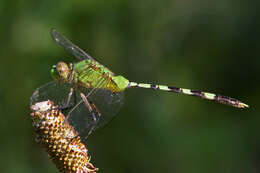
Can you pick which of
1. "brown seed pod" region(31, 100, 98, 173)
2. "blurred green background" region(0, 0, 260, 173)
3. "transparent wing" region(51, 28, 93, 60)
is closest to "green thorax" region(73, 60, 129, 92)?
"transparent wing" region(51, 28, 93, 60)

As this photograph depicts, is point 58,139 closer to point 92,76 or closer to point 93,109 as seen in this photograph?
point 93,109

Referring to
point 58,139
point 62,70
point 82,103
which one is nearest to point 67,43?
point 62,70

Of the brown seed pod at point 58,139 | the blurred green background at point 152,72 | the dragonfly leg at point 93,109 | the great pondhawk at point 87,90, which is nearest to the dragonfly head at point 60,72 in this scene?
the great pondhawk at point 87,90

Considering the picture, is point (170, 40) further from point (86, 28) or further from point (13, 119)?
point (13, 119)

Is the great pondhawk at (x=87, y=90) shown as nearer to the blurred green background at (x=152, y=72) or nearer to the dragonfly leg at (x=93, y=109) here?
the dragonfly leg at (x=93, y=109)

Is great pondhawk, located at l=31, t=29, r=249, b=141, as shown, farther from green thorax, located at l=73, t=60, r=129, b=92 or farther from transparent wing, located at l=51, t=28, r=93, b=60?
transparent wing, located at l=51, t=28, r=93, b=60

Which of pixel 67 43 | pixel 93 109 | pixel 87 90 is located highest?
pixel 67 43

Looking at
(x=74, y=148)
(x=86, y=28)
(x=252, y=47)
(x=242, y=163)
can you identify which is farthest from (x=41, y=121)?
(x=252, y=47)
